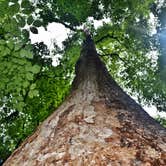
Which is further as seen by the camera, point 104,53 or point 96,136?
point 104,53

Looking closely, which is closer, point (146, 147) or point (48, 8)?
point (146, 147)

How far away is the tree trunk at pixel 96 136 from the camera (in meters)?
3.21

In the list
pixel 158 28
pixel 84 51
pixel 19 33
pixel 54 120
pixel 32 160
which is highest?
pixel 158 28

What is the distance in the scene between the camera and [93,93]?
5336 millimetres

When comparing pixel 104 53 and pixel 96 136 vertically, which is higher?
pixel 104 53

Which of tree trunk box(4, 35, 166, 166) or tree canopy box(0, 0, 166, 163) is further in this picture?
tree canopy box(0, 0, 166, 163)

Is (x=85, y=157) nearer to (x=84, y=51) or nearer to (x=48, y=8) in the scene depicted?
(x=84, y=51)

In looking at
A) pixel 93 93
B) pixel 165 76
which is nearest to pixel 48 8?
pixel 165 76

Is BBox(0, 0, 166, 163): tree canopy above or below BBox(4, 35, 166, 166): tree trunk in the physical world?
above

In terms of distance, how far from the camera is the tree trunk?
10.5 feet

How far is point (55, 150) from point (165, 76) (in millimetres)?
10297

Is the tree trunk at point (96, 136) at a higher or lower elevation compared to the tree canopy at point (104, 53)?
lower

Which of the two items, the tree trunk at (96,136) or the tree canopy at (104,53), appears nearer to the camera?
the tree trunk at (96,136)

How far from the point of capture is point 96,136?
366 centimetres
